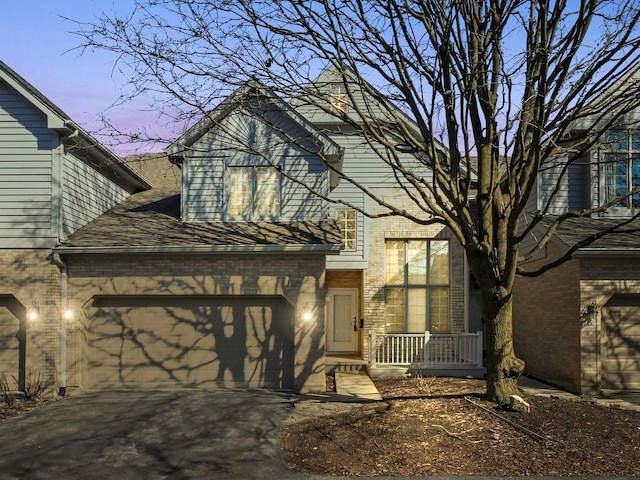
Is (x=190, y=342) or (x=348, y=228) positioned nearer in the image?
(x=190, y=342)

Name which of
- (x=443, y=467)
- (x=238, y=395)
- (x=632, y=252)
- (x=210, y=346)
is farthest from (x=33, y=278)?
(x=632, y=252)

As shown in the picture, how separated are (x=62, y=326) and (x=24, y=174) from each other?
358 cm

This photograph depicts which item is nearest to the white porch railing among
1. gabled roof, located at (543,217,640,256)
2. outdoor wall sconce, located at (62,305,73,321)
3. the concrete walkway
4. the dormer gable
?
the concrete walkway

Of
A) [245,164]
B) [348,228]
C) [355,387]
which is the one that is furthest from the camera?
[348,228]

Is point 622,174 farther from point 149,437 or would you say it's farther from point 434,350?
point 149,437

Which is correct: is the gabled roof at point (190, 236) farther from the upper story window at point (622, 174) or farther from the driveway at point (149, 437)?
the upper story window at point (622, 174)

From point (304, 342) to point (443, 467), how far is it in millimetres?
5783

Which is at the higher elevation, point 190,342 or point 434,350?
point 190,342

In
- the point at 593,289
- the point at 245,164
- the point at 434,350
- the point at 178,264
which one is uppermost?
the point at 245,164

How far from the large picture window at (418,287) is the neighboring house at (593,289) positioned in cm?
267

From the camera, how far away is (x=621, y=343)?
1329 cm

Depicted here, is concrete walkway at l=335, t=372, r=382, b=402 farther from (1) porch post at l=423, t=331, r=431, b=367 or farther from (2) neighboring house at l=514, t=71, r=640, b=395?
(2) neighboring house at l=514, t=71, r=640, b=395

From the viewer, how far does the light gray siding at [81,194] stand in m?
13.4

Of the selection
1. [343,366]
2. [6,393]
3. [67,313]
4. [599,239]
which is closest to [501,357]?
[599,239]
